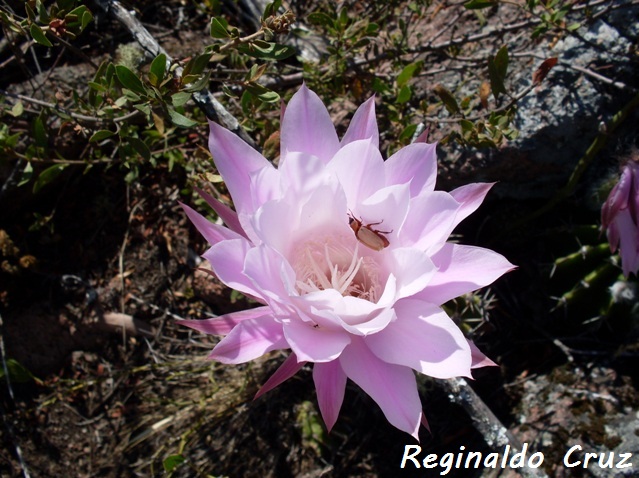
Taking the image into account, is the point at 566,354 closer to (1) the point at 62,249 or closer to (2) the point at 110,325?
(2) the point at 110,325

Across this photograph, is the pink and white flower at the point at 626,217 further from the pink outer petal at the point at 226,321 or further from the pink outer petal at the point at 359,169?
the pink outer petal at the point at 226,321

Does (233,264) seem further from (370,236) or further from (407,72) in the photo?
(407,72)

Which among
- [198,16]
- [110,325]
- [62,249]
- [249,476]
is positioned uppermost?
[198,16]

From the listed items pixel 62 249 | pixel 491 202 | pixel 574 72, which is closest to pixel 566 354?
pixel 491 202

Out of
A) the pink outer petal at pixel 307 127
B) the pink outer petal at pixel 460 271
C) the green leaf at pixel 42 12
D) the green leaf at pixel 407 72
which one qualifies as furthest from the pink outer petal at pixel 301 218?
the green leaf at pixel 42 12

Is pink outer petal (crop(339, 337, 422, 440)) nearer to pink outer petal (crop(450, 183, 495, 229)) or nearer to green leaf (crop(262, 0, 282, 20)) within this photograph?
pink outer petal (crop(450, 183, 495, 229))

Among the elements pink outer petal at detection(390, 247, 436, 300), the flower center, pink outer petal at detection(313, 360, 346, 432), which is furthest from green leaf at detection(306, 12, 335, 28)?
pink outer petal at detection(313, 360, 346, 432)

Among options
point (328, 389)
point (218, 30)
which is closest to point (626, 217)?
point (328, 389)
